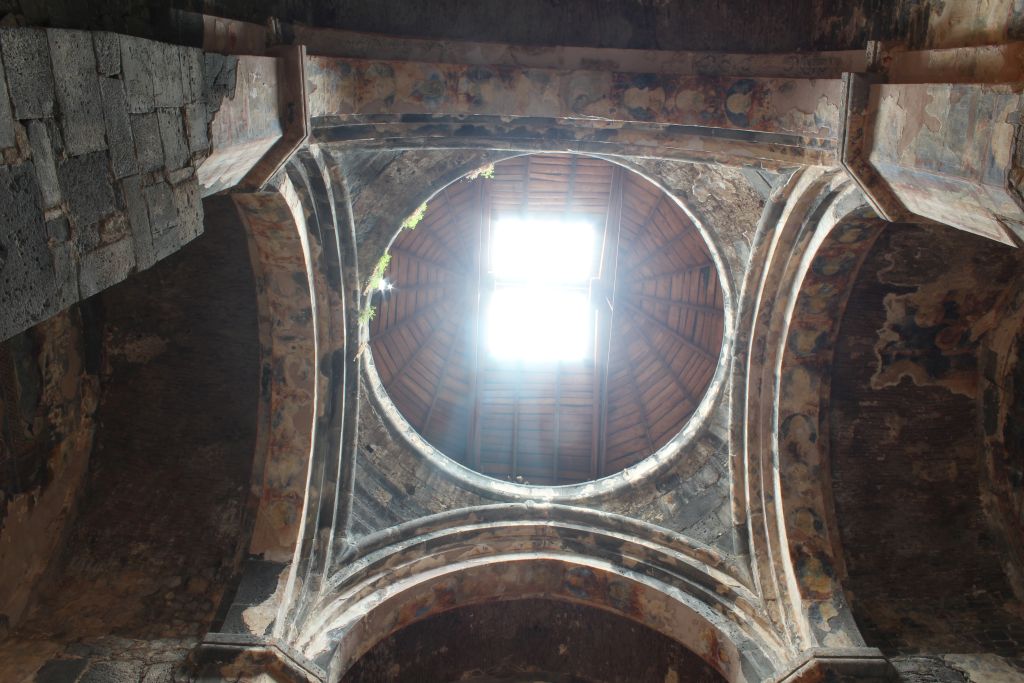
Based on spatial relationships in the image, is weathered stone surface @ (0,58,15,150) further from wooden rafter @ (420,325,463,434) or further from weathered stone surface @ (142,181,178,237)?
wooden rafter @ (420,325,463,434)

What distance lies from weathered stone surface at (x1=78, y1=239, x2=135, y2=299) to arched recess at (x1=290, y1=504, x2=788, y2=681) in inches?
141

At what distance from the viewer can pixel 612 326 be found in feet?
35.4

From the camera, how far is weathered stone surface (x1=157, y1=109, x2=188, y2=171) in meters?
3.12

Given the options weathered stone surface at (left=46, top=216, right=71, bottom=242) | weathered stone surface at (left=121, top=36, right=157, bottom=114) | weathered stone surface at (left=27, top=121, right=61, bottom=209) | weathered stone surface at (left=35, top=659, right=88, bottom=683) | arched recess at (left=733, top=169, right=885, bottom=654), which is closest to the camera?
weathered stone surface at (left=27, top=121, right=61, bottom=209)

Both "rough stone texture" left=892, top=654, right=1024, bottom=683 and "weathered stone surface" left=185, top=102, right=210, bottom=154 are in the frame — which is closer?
"weathered stone surface" left=185, top=102, right=210, bottom=154

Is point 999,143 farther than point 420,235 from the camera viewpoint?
No

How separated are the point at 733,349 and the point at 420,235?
179 inches

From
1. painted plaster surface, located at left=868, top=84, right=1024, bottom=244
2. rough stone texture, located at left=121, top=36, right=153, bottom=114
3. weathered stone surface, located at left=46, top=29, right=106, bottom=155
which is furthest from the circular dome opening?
weathered stone surface, located at left=46, top=29, right=106, bottom=155

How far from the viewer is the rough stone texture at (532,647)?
21.0 ft

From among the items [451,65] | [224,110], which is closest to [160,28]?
[224,110]

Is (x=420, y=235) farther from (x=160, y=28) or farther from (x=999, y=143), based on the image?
(x=999, y=143)

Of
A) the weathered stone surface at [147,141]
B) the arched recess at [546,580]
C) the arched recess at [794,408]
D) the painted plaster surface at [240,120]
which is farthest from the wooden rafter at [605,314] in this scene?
the weathered stone surface at [147,141]

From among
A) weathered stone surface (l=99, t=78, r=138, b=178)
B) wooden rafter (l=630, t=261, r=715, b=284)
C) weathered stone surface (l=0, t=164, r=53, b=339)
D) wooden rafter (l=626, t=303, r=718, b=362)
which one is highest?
wooden rafter (l=630, t=261, r=715, b=284)

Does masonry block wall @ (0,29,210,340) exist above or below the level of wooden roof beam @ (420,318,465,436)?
below
